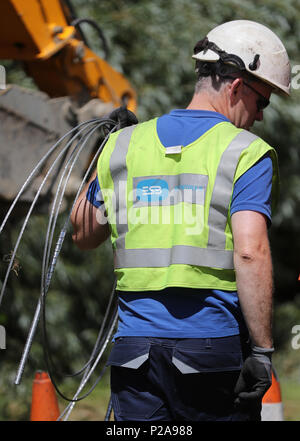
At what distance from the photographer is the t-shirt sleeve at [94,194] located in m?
2.87

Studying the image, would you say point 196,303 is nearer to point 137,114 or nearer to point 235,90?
point 235,90

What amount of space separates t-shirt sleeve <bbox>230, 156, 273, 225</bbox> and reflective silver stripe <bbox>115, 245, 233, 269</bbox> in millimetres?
162

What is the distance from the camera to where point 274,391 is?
4395mm

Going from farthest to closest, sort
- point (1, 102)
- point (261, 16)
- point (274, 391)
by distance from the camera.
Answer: point (261, 16), point (274, 391), point (1, 102)

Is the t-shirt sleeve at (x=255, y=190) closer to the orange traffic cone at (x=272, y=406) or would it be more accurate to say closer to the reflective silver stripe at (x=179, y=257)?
the reflective silver stripe at (x=179, y=257)

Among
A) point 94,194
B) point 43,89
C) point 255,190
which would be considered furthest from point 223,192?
point 43,89

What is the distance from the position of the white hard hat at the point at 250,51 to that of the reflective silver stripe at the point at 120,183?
0.47 m

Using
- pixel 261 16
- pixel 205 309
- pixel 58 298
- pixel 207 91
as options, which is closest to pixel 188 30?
pixel 261 16

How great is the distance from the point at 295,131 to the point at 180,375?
592cm

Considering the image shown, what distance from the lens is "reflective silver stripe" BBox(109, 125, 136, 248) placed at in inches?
108

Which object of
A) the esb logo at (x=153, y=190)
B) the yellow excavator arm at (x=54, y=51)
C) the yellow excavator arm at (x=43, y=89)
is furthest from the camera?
the yellow excavator arm at (x=54, y=51)

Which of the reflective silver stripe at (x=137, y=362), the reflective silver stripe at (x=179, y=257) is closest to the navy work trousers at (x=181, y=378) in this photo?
the reflective silver stripe at (x=137, y=362)

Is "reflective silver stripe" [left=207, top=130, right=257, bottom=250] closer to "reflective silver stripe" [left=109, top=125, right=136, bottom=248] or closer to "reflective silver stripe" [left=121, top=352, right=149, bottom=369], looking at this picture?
"reflective silver stripe" [left=109, top=125, right=136, bottom=248]
